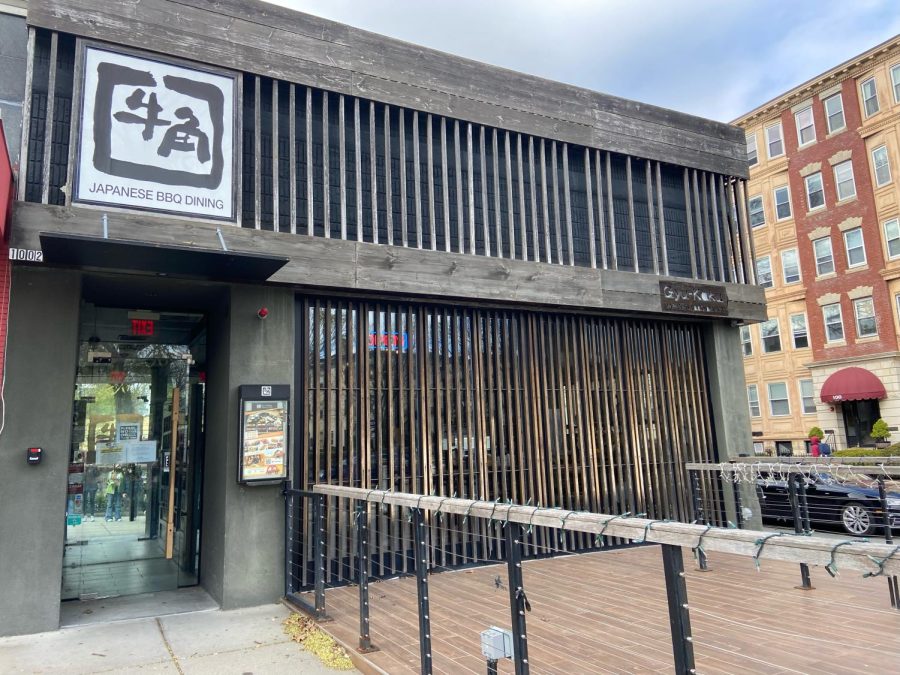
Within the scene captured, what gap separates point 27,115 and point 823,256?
27.1 meters

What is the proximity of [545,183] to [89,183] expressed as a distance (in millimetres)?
5901

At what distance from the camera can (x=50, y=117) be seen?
241 inches

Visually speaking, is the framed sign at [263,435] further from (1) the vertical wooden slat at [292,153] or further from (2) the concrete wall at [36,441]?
(1) the vertical wooden slat at [292,153]

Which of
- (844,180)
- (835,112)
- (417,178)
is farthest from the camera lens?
(835,112)

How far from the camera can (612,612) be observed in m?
5.74

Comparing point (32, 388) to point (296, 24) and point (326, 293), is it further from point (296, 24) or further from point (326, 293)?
point (296, 24)

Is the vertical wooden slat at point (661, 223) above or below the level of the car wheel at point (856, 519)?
above

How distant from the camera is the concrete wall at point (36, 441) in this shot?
563 cm

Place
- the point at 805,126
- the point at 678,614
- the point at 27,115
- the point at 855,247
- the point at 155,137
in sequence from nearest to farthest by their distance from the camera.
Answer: the point at 678,614
the point at 27,115
the point at 155,137
the point at 855,247
the point at 805,126

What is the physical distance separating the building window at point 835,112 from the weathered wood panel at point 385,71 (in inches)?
707

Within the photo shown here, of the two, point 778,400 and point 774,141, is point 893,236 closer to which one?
point 774,141

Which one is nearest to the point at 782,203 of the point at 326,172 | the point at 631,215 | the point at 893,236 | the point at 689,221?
the point at 893,236

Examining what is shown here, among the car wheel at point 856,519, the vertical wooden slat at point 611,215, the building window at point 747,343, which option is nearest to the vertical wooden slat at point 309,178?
the vertical wooden slat at point 611,215

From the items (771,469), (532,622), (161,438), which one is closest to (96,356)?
(161,438)
